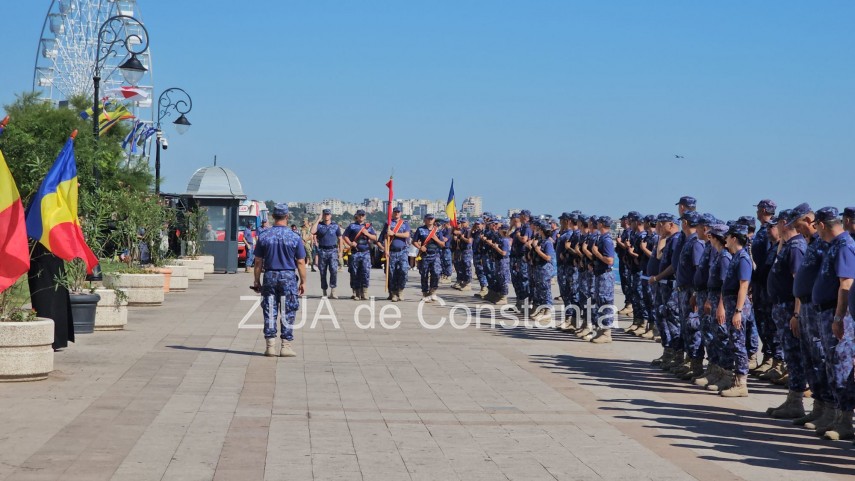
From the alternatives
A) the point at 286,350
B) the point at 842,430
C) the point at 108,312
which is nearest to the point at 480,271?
the point at 108,312

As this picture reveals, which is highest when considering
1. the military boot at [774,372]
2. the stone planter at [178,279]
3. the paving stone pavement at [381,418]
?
the stone planter at [178,279]

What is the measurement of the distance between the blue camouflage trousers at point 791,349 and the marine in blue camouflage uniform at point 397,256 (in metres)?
16.1

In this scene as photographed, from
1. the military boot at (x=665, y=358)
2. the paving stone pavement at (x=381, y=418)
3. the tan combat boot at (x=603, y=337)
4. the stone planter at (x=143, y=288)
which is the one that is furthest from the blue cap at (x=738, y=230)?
the stone planter at (x=143, y=288)

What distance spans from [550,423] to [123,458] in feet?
12.9

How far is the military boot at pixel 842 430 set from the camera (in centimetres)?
981

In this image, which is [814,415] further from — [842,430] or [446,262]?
[446,262]

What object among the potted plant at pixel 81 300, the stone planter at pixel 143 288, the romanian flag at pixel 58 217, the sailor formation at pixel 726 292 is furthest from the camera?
the stone planter at pixel 143 288

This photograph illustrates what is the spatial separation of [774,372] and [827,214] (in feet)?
14.2

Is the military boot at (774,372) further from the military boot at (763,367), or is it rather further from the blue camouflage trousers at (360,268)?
the blue camouflage trousers at (360,268)

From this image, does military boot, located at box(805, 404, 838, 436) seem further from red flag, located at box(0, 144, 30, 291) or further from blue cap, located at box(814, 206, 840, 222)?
red flag, located at box(0, 144, 30, 291)

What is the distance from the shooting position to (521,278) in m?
24.9

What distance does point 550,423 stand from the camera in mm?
10367

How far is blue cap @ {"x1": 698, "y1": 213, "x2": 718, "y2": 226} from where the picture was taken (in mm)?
13322

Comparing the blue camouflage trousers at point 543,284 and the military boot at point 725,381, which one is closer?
the military boot at point 725,381
